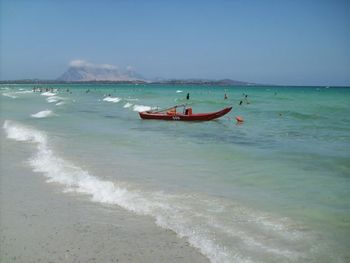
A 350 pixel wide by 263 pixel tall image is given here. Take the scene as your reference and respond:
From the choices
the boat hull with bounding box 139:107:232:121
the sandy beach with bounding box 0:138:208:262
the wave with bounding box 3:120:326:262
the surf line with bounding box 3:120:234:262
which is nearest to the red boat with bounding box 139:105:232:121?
the boat hull with bounding box 139:107:232:121

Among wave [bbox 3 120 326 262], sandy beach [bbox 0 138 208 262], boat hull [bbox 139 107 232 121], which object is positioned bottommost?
sandy beach [bbox 0 138 208 262]

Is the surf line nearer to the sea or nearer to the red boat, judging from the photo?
the sea

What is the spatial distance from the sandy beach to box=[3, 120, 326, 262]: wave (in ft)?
1.01

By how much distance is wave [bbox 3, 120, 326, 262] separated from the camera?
20.4 feet

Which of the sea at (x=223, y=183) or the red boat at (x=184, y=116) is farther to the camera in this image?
the red boat at (x=184, y=116)

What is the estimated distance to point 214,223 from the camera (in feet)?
24.1

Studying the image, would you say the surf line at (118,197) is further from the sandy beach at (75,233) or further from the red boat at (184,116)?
the red boat at (184,116)

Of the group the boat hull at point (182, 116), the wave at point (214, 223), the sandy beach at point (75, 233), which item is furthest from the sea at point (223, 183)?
the boat hull at point (182, 116)

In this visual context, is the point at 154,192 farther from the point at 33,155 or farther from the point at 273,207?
the point at 33,155

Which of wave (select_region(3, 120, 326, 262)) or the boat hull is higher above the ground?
the boat hull

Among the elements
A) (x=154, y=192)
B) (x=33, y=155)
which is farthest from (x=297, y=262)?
(x=33, y=155)

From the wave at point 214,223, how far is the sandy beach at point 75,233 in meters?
0.31

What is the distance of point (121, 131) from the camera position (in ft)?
73.2

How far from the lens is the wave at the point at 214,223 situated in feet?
20.4
